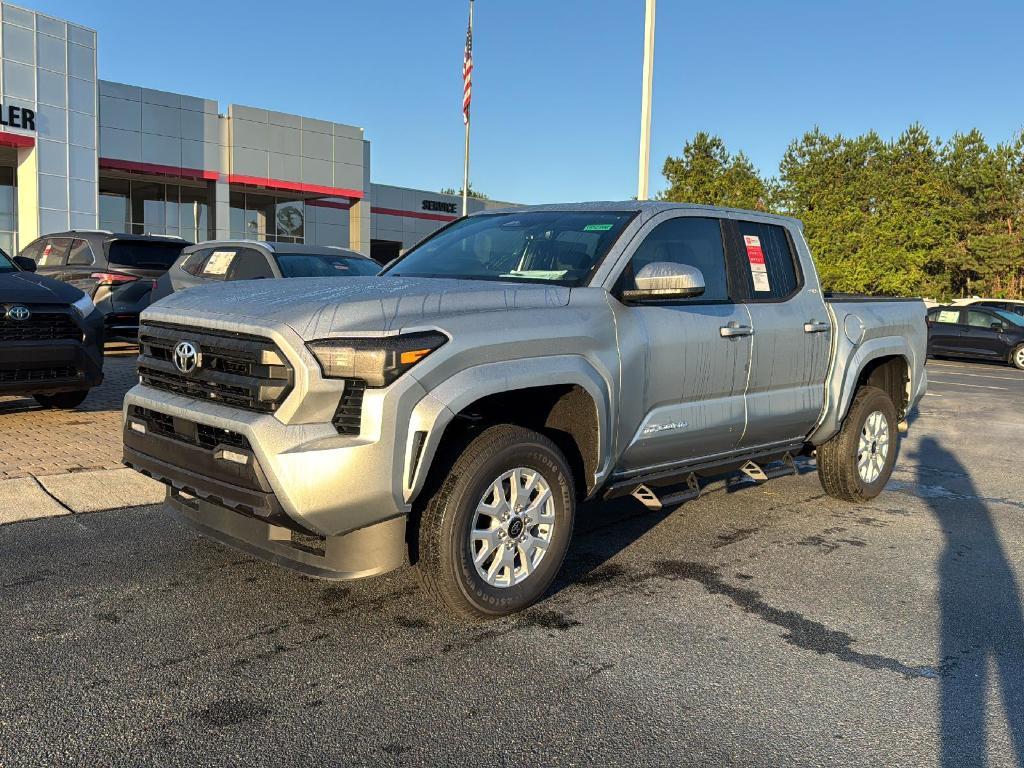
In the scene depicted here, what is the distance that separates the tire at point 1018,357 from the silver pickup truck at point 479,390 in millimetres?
20847

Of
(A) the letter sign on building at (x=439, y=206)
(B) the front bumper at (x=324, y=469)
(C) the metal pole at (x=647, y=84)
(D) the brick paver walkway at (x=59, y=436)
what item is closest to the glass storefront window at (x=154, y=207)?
(A) the letter sign on building at (x=439, y=206)

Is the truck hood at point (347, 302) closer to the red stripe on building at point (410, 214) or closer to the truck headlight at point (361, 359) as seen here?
the truck headlight at point (361, 359)

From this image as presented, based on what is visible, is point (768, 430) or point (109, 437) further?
point (109, 437)

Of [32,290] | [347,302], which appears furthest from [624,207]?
[32,290]

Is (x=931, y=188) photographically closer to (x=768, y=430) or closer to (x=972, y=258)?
(x=972, y=258)

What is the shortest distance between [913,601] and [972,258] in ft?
185

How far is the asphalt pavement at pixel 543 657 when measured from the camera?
9.97 ft

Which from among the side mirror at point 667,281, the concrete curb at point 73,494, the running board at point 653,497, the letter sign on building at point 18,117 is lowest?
the concrete curb at point 73,494

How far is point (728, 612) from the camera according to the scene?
435 centimetres

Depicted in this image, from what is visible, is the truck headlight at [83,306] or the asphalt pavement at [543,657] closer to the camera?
the asphalt pavement at [543,657]

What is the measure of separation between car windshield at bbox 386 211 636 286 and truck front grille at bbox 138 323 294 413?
1428 millimetres

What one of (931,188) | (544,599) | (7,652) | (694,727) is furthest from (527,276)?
(931,188)

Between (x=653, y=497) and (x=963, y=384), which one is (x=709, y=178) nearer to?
(x=963, y=384)

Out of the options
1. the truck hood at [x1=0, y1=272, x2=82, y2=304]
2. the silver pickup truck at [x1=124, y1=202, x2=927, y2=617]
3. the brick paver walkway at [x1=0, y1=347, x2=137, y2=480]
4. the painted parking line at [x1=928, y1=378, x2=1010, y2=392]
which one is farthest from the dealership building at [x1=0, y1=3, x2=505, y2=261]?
the silver pickup truck at [x1=124, y1=202, x2=927, y2=617]
